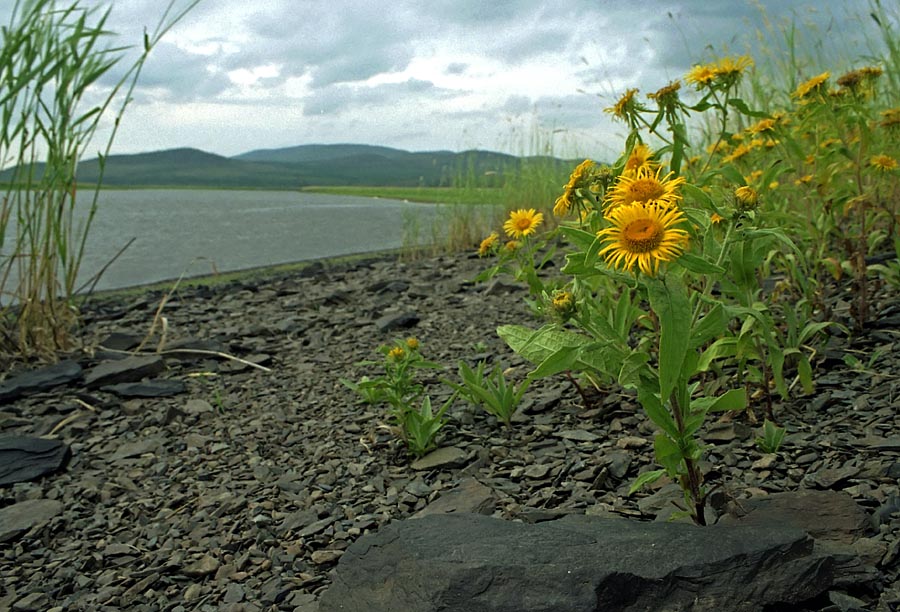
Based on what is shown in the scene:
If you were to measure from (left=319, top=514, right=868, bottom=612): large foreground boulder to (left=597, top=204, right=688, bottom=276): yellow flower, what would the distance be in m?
0.51

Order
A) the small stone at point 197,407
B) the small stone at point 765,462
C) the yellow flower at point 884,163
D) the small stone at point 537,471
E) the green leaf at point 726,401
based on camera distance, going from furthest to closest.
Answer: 1. the small stone at point 197,407
2. the yellow flower at point 884,163
3. the small stone at point 537,471
4. the small stone at point 765,462
5. the green leaf at point 726,401

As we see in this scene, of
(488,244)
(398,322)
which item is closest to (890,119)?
(488,244)

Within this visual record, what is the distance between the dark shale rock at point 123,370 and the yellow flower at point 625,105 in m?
2.45

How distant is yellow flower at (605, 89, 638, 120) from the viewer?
1.82 m

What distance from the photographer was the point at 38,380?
331 cm

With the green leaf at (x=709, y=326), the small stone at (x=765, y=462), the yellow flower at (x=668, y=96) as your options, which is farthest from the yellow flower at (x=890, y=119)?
the green leaf at (x=709, y=326)

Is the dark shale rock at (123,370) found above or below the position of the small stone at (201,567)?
above

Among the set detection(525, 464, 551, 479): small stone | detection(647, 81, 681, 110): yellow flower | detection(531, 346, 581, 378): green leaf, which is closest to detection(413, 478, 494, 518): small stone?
detection(525, 464, 551, 479): small stone

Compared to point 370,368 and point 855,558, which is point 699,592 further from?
point 370,368

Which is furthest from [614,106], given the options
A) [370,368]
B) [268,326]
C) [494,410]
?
[268,326]

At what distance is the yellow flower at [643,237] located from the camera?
1211mm

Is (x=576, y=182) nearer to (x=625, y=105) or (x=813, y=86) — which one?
(x=625, y=105)

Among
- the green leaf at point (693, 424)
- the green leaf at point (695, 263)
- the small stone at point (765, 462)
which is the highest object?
the green leaf at point (695, 263)

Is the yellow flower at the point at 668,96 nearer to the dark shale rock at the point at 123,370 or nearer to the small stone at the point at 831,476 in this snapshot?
the small stone at the point at 831,476
